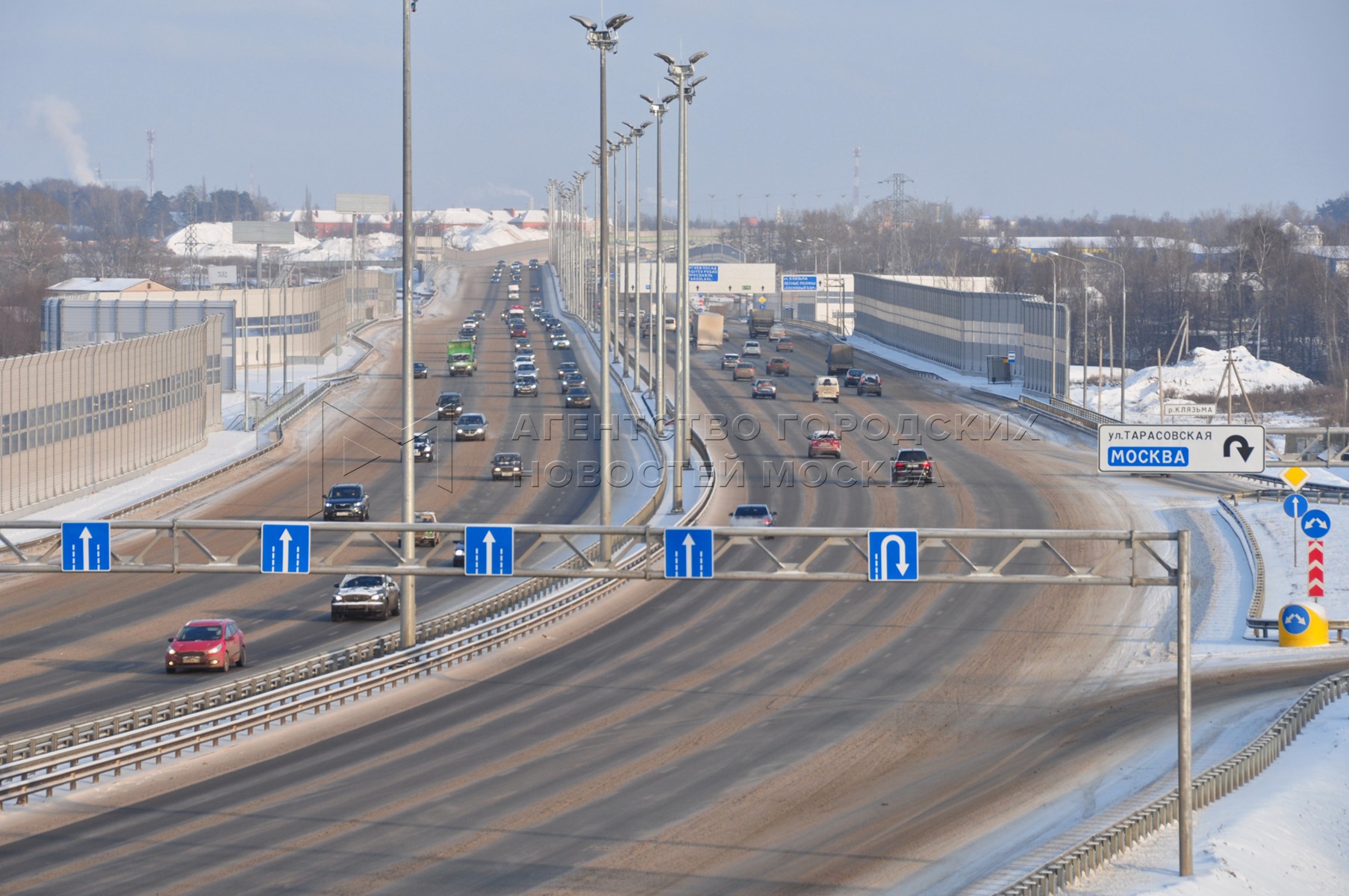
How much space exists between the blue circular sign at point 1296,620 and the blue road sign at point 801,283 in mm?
139357

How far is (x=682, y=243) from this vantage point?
56156 millimetres

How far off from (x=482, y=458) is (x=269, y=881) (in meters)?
50.1

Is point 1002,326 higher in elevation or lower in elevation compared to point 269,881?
higher

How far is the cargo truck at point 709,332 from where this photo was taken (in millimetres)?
127062

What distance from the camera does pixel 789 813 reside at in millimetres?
25922

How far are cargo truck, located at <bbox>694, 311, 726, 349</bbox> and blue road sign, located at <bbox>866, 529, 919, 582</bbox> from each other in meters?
101

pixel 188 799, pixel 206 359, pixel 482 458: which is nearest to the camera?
pixel 188 799

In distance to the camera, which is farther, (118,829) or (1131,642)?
(1131,642)

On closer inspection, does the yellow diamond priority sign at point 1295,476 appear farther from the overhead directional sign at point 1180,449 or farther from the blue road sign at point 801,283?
the blue road sign at point 801,283

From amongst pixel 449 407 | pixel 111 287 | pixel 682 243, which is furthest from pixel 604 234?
pixel 111 287

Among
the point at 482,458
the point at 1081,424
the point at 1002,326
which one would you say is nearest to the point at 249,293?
the point at 482,458

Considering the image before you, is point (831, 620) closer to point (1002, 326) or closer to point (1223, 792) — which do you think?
point (1223, 792)

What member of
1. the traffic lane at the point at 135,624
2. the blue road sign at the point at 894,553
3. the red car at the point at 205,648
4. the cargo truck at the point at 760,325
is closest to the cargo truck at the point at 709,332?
the cargo truck at the point at 760,325

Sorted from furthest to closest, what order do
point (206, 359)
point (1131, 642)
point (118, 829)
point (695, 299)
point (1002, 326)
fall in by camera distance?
point (695, 299) → point (1002, 326) → point (206, 359) → point (1131, 642) → point (118, 829)
